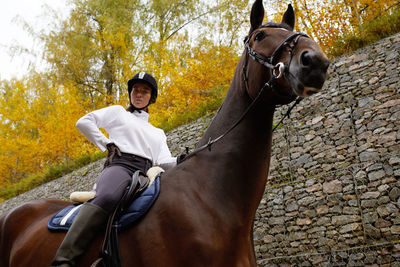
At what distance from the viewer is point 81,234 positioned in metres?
2.13

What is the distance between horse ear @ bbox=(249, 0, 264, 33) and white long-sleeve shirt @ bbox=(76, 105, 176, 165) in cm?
130

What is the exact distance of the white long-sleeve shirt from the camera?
8.52ft

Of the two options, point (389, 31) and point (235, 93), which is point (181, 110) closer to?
point (389, 31)

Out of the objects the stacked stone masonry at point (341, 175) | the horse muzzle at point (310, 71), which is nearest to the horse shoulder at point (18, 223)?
the horse muzzle at point (310, 71)

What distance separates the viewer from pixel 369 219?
5.70 meters

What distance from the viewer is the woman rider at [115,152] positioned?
2143 millimetres

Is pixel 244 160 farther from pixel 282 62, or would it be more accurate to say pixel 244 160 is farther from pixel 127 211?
pixel 127 211

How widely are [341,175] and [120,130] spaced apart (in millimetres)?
5283

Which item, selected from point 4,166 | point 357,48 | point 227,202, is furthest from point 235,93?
point 4,166

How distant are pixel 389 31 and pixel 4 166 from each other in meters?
23.5

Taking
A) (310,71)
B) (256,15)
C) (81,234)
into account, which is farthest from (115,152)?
(310,71)

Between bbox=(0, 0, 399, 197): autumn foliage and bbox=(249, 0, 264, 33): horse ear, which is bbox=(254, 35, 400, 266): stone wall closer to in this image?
bbox=(249, 0, 264, 33): horse ear

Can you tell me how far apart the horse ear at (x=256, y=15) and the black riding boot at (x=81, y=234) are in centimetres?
175

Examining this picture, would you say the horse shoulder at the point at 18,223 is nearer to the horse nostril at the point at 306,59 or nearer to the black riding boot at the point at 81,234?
the black riding boot at the point at 81,234
